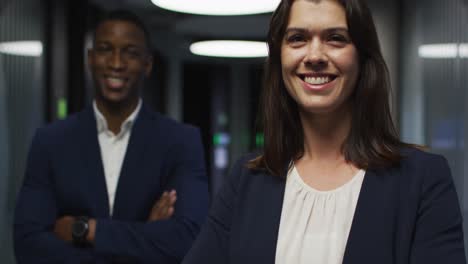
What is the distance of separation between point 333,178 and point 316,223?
14 cm

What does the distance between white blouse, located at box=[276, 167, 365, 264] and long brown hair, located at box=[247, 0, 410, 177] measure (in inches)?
3.1

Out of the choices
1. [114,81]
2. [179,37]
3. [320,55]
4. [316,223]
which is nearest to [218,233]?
[316,223]

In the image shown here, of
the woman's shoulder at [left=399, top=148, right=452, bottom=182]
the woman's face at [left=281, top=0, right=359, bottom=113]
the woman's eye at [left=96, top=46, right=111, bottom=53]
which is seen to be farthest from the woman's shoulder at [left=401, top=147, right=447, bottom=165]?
the woman's eye at [left=96, top=46, right=111, bottom=53]

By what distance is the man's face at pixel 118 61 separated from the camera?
A: 3.09 meters

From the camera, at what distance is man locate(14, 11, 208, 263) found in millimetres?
2826

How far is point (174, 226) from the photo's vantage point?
288 cm

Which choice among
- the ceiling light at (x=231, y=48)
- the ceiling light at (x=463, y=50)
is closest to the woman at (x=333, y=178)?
the ceiling light at (x=463, y=50)

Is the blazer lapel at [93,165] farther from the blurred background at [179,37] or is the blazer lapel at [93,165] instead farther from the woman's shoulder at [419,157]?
the woman's shoulder at [419,157]

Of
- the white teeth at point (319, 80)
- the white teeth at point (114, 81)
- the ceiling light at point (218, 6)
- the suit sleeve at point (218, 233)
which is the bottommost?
the suit sleeve at point (218, 233)

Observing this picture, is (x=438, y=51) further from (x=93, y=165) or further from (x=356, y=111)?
(x=356, y=111)

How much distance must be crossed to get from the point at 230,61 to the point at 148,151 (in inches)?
344

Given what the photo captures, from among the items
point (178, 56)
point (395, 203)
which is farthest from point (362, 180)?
point (178, 56)

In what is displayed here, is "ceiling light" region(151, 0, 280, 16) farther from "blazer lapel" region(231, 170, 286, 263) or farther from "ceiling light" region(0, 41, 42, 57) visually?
"blazer lapel" region(231, 170, 286, 263)

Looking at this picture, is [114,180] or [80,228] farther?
[114,180]
